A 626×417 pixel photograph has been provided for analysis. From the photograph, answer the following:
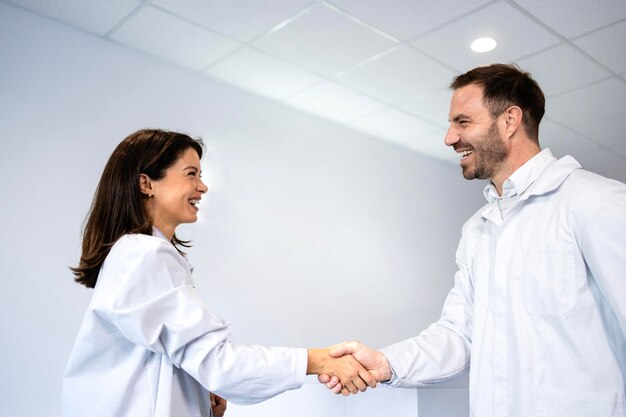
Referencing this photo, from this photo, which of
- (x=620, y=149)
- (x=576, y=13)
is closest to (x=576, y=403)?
(x=576, y=13)

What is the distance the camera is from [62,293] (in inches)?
122

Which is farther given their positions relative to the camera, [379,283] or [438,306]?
[438,306]

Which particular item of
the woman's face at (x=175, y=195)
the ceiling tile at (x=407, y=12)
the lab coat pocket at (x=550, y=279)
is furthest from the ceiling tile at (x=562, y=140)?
the woman's face at (x=175, y=195)

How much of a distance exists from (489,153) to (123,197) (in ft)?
3.64

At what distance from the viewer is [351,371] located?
190 cm

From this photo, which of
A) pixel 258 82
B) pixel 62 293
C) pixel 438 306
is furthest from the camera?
pixel 438 306

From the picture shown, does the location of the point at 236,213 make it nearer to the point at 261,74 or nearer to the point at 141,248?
the point at 261,74

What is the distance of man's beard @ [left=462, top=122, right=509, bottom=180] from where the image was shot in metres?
1.86

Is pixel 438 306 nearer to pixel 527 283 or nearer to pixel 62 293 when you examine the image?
pixel 62 293

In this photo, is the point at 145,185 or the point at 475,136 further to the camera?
the point at 475,136

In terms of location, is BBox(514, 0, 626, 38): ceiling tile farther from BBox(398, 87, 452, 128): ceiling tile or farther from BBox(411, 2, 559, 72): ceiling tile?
BBox(398, 87, 452, 128): ceiling tile

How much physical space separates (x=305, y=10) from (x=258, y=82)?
927 millimetres

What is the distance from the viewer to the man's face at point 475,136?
1862 mm

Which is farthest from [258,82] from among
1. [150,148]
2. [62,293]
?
[150,148]
